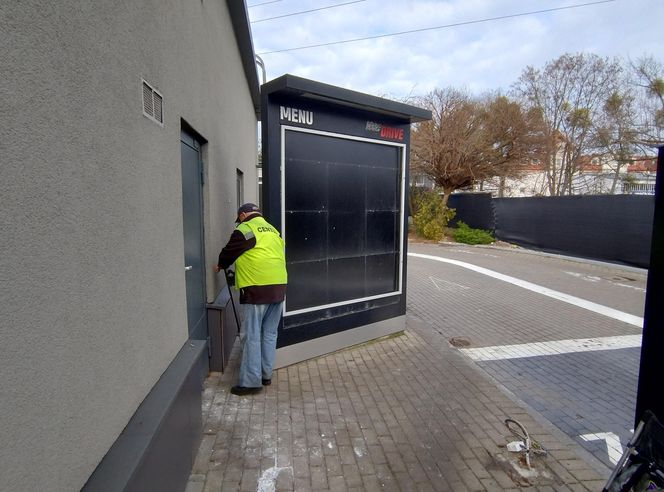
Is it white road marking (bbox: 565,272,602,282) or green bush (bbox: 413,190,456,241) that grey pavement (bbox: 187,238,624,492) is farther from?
green bush (bbox: 413,190,456,241)

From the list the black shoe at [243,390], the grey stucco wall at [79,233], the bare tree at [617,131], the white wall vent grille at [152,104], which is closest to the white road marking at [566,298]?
the black shoe at [243,390]

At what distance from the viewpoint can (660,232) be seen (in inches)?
91.2

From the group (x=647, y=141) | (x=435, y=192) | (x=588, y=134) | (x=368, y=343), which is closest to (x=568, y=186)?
(x=588, y=134)

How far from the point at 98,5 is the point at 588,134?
31.0 m

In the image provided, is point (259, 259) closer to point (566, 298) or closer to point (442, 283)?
point (442, 283)

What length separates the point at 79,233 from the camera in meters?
1.48

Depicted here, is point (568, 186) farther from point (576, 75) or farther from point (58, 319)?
point (58, 319)

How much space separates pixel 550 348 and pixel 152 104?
18.7 ft

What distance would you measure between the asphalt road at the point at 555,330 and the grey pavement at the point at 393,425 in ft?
0.19

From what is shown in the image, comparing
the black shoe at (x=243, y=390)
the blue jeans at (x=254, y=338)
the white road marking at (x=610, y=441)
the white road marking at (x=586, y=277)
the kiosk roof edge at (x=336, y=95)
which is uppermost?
the kiosk roof edge at (x=336, y=95)

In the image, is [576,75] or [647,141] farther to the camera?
[576,75]

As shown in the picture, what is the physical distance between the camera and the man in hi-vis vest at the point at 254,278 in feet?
12.4

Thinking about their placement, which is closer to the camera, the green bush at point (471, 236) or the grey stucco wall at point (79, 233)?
the grey stucco wall at point (79, 233)

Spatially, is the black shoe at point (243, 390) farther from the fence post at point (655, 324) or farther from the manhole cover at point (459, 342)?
the fence post at point (655, 324)
